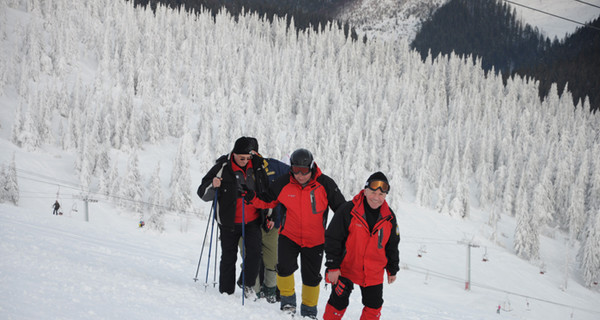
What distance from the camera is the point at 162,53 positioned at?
273ft

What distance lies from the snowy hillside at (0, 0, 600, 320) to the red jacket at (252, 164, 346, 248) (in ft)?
3.73

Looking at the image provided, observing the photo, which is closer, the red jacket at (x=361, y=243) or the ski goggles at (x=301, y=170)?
the red jacket at (x=361, y=243)

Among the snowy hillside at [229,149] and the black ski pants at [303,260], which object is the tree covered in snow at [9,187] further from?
the black ski pants at [303,260]

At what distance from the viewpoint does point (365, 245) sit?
4383mm

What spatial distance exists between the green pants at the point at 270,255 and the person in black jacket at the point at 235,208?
0.90ft

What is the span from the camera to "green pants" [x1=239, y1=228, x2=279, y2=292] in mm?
6070

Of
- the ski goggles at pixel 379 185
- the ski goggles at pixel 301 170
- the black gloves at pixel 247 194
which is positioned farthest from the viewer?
the black gloves at pixel 247 194

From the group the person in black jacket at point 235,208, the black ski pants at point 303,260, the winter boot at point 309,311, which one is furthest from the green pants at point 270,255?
the winter boot at point 309,311

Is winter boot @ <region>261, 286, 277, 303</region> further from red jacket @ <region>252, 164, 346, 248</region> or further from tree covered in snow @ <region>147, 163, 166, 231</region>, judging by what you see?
tree covered in snow @ <region>147, 163, 166, 231</region>

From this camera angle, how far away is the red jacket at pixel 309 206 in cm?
494

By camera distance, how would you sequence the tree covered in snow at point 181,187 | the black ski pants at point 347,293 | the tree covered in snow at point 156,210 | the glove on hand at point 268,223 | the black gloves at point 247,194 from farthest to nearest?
1. the tree covered in snow at point 181,187
2. the tree covered in snow at point 156,210
3. the glove on hand at point 268,223
4. the black gloves at point 247,194
5. the black ski pants at point 347,293

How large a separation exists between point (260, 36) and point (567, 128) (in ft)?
277

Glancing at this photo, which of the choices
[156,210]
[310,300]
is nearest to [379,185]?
[310,300]

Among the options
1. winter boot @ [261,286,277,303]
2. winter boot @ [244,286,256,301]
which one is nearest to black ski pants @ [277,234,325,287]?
winter boot @ [244,286,256,301]
